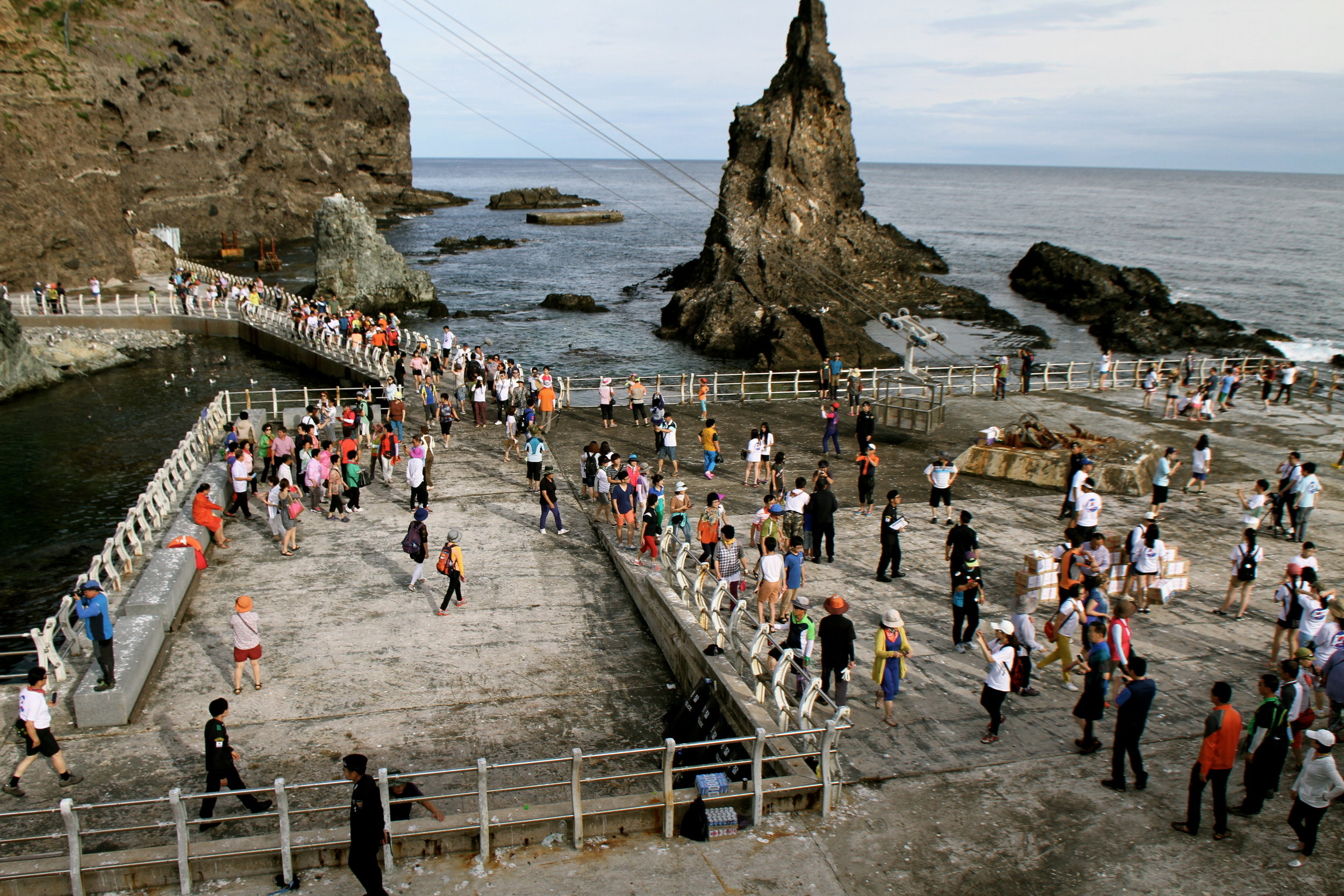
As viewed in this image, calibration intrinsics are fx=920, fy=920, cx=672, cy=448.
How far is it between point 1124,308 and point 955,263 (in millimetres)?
34103

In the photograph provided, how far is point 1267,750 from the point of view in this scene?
795 centimetres

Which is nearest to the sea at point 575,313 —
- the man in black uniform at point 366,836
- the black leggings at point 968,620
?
the man in black uniform at point 366,836

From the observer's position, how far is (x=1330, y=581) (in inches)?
555

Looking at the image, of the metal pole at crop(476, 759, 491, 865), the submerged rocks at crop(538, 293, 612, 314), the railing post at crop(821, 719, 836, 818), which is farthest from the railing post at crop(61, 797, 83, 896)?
the submerged rocks at crop(538, 293, 612, 314)

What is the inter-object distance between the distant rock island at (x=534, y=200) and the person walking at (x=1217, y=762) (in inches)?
6579

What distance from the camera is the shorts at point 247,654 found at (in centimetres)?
1088

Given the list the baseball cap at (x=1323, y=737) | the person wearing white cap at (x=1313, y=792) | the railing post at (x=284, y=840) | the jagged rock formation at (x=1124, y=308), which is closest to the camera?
the railing post at (x=284, y=840)

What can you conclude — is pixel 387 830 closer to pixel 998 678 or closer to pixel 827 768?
pixel 827 768

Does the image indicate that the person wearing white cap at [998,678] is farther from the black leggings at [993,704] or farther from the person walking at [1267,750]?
the person walking at [1267,750]

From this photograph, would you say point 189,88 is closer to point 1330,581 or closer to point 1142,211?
point 1330,581

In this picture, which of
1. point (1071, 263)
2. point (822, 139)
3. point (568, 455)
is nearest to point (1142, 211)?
point (1071, 263)

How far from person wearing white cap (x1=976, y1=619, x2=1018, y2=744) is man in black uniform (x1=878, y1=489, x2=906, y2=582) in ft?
12.4

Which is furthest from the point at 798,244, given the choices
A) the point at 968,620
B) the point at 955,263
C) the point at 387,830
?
the point at 387,830

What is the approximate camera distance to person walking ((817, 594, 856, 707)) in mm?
9773
